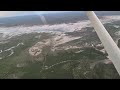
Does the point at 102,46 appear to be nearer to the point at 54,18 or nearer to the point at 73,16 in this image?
the point at 73,16

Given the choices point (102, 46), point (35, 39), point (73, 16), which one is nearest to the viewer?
point (102, 46)

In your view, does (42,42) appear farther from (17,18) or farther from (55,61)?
(17,18)

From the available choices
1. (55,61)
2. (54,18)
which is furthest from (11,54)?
(54,18)
